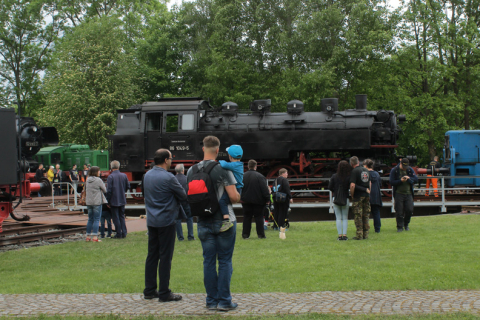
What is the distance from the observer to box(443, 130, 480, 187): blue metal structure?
19969 millimetres

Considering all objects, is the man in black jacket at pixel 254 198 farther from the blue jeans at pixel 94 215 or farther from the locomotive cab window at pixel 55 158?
the locomotive cab window at pixel 55 158

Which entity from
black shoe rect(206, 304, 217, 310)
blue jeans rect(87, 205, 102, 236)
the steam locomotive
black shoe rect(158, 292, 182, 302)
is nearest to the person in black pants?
blue jeans rect(87, 205, 102, 236)

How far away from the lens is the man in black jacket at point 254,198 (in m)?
10.9

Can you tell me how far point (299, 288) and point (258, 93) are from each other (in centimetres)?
2561

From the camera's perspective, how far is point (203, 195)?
5520 millimetres

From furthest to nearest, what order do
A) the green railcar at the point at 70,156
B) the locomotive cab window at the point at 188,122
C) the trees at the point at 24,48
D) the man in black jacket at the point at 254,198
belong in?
the trees at the point at 24,48
the green railcar at the point at 70,156
the locomotive cab window at the point at 188,122
the man in black jacket at the point at 254,198

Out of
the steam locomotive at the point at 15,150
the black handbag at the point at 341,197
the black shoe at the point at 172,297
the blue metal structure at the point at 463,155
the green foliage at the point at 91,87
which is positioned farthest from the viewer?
the green foliage at the point at 91,87

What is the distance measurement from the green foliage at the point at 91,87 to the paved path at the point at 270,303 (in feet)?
93.3

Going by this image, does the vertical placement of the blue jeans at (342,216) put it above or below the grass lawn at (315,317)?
above

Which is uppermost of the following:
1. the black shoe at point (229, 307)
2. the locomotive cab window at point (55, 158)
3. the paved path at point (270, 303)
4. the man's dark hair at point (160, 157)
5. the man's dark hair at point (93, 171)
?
the locomotive cab window at point (55, 158)

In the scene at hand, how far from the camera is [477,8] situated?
30.3 metres

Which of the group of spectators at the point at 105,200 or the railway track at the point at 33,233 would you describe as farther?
the railway track at the point at 33,233

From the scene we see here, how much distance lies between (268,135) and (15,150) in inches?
422

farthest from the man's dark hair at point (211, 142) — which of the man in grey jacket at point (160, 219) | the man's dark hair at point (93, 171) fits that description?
the man's dark hair at point (93, 171)
